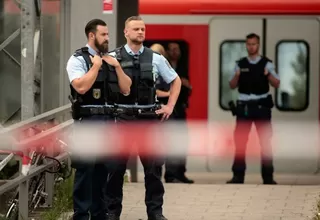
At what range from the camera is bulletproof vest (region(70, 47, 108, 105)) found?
10469 millimetres

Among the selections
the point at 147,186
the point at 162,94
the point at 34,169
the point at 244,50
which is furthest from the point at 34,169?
the point at 244,50

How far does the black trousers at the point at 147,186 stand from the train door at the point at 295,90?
295 inches

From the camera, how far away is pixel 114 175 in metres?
11.2

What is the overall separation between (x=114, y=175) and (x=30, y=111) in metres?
0.93

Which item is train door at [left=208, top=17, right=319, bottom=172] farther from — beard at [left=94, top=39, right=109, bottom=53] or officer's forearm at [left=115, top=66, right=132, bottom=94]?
beard at [left=94, top=39, right=109, bottom=53]

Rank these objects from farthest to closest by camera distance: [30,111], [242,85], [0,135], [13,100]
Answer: [242,85]
[13,100]
[30,111]
[0,135]

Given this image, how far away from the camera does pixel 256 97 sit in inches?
639

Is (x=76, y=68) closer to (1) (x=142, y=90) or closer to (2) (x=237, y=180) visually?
→ (1) (x=142, y=90)

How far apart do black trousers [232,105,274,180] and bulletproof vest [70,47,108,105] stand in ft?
19.4

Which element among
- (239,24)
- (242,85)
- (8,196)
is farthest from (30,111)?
(239,24)

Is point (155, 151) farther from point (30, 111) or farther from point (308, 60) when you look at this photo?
point (308, 60)

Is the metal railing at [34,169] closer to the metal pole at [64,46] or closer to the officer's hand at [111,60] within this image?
the officer's hand at [111,60]

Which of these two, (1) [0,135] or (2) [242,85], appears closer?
(1) [0,135]

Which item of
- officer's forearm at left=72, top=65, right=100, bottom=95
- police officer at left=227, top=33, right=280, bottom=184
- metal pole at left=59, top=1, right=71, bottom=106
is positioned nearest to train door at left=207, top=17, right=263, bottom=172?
police officer at left=227, top=33, right=280, bottom=184
